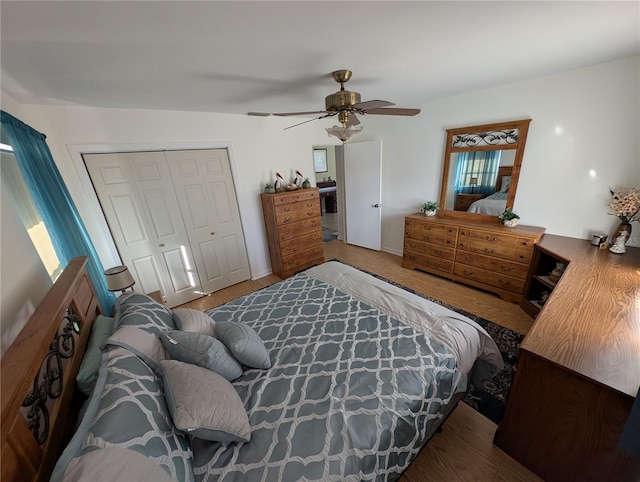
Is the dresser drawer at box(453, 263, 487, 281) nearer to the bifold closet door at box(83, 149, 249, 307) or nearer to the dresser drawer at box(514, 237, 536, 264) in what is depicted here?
the dresser drawer at box(514, 237, 536, 264)

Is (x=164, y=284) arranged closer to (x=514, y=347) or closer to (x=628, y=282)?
(x=514, y=347)

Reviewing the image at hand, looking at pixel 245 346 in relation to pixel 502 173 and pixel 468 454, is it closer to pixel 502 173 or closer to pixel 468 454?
pixel 468 454

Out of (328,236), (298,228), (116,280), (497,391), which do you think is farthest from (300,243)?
(497,391)

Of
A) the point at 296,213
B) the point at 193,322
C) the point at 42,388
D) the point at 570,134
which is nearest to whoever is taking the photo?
the point at 42,388

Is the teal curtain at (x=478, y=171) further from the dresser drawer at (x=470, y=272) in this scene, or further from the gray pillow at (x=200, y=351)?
the gray pillow at (x=200, y=351)

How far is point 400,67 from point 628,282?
2.25 m

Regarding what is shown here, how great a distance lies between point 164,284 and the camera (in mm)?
2941

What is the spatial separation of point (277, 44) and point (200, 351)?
1.72 meters

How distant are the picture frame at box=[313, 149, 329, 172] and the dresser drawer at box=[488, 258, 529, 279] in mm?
5333

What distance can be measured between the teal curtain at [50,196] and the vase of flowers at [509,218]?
Result: 4.03 meters

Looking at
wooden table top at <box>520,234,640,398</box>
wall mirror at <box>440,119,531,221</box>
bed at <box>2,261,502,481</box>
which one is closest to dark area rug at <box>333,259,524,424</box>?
bed at <box>2,261,502,481</box>

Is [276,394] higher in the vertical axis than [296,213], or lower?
lower

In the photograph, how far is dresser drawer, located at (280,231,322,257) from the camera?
343 cm

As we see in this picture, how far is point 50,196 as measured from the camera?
5.56 ft
